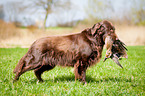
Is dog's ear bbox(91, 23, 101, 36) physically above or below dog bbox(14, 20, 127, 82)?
above

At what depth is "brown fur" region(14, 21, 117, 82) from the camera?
301cm

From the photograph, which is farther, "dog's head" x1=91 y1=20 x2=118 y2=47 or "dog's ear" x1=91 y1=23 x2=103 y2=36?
"dog's ear" x1=91 y1=23 x2=103 y2=36

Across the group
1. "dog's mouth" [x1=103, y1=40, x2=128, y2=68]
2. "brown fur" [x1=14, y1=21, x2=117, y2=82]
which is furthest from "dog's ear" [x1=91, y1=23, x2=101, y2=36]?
"dog's mouth" [x1=103, y1=40, x2=128, y2=68]

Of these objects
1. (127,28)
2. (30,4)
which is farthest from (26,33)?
(127,28)

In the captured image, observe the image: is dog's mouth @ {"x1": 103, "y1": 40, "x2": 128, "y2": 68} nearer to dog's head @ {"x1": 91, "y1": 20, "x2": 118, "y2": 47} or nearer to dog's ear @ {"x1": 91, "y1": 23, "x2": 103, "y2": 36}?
dog's head @ {"x1": 91, "y1": 20, "x2": 118, "y2": 47}

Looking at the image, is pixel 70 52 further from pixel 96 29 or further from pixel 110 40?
pixel 110 40

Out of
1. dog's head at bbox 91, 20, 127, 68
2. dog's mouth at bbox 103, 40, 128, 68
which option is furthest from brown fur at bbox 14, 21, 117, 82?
dog's mouth at bbox 103, 40, 128, 68

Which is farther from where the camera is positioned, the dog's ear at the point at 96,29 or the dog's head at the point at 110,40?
the dog's ear at the point at 96,29

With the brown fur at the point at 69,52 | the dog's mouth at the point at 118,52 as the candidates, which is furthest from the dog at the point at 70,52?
the dog's mouth at the point at 118,52

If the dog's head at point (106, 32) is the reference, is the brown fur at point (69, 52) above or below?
below

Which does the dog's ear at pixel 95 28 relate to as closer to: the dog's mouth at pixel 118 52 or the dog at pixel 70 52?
the dog at pixel 70 52

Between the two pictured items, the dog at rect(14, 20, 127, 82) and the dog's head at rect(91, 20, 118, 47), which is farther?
the dog at rect(14, 20, 127, 82)

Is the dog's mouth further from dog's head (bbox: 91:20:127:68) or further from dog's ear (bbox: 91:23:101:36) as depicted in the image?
dog's ear (bbox: 91:23:101:36)

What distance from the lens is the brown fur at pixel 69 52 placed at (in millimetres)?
3010
